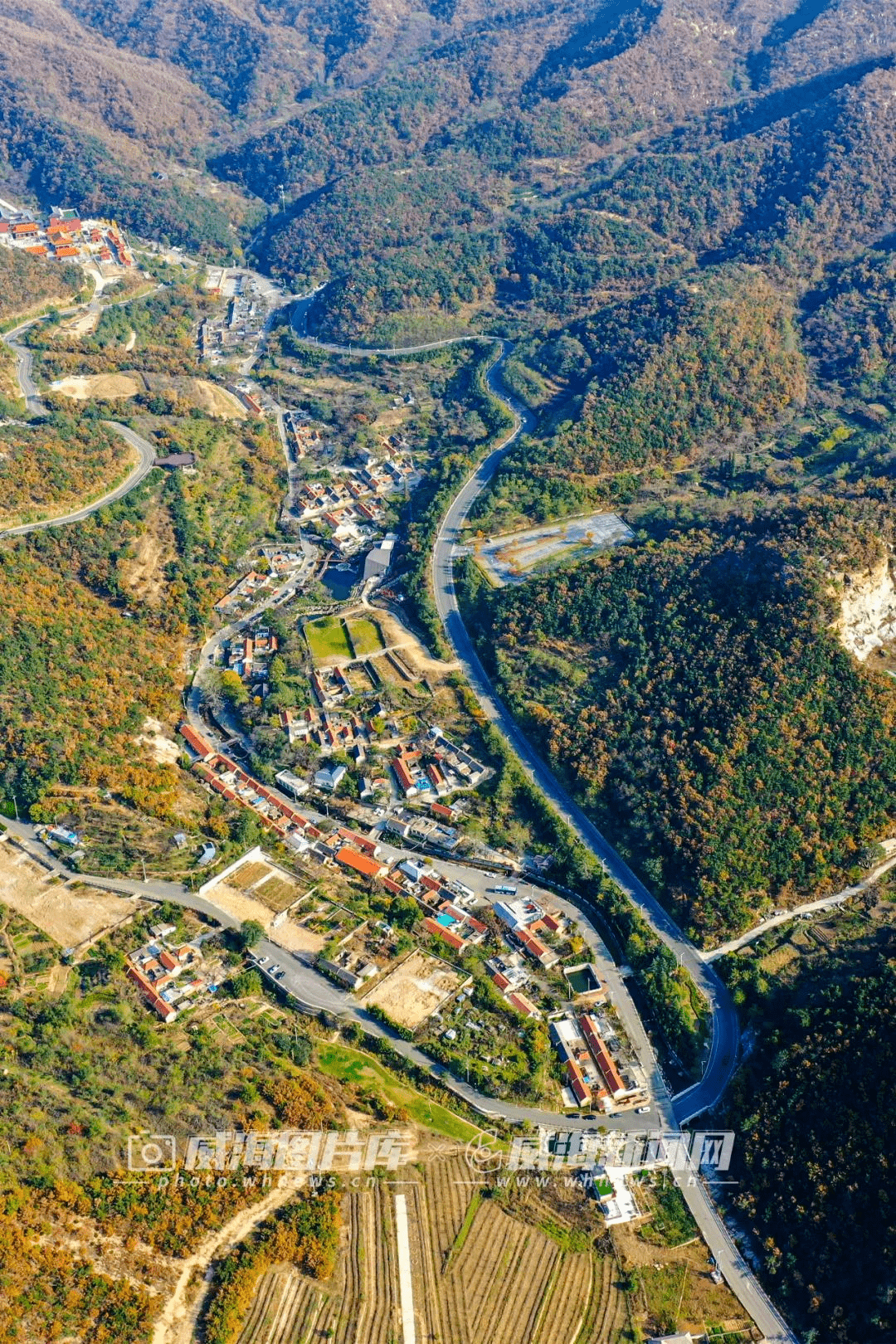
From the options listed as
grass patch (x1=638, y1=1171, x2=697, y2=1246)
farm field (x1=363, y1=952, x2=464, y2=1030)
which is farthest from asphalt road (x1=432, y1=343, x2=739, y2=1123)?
farm field (x1=363, y1=952, x2=464, y2=1030)

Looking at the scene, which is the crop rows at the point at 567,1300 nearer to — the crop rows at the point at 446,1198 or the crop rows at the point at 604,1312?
the crop rows at the point at 604,1312

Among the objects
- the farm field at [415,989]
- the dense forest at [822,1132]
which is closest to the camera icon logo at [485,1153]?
the farm field at [415,989]

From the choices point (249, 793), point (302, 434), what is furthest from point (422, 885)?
point (302, 434)

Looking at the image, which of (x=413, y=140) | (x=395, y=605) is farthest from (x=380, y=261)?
(x=395, y=605)

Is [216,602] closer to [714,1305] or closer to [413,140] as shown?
[714,1305]

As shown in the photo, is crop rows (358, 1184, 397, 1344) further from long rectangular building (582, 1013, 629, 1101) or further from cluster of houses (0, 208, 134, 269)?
cluster of houses (0, 208, 134, 269)

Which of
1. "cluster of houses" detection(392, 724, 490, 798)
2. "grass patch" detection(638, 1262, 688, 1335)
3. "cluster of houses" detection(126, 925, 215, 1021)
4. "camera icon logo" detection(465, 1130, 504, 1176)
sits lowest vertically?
"grass patch" detection(638, 1262, 688, 1335)
